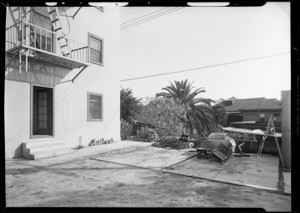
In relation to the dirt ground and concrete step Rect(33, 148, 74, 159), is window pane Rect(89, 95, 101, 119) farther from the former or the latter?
the dirt ground

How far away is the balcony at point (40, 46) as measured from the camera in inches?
291

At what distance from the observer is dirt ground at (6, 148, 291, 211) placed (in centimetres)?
418

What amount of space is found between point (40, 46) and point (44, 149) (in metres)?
4.17

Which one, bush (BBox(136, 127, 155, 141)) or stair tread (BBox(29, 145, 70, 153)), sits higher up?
stair tread (BBox(29, 145, 70, 153))

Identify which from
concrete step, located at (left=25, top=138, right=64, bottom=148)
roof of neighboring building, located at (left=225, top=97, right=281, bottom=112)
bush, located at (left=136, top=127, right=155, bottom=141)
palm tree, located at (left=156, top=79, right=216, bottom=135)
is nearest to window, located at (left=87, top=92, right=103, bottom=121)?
concrete step, located at (left=25, top=138, right=64, bottom=148)

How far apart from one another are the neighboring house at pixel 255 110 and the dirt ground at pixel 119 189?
31189mm

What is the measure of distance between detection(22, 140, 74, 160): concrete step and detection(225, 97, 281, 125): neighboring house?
3199 centimetres

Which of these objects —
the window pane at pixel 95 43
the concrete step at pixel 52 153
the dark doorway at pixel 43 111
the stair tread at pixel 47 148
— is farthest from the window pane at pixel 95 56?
the concrete step at pixel 52 153

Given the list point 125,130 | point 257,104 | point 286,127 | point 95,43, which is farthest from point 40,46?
point 257,104

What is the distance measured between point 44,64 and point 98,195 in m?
6.73

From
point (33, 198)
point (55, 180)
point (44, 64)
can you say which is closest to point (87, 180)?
point (55, 180)

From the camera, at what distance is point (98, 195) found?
4.54 metres

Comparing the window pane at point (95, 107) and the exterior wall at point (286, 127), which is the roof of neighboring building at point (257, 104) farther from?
the window pane at point (95, 107)
